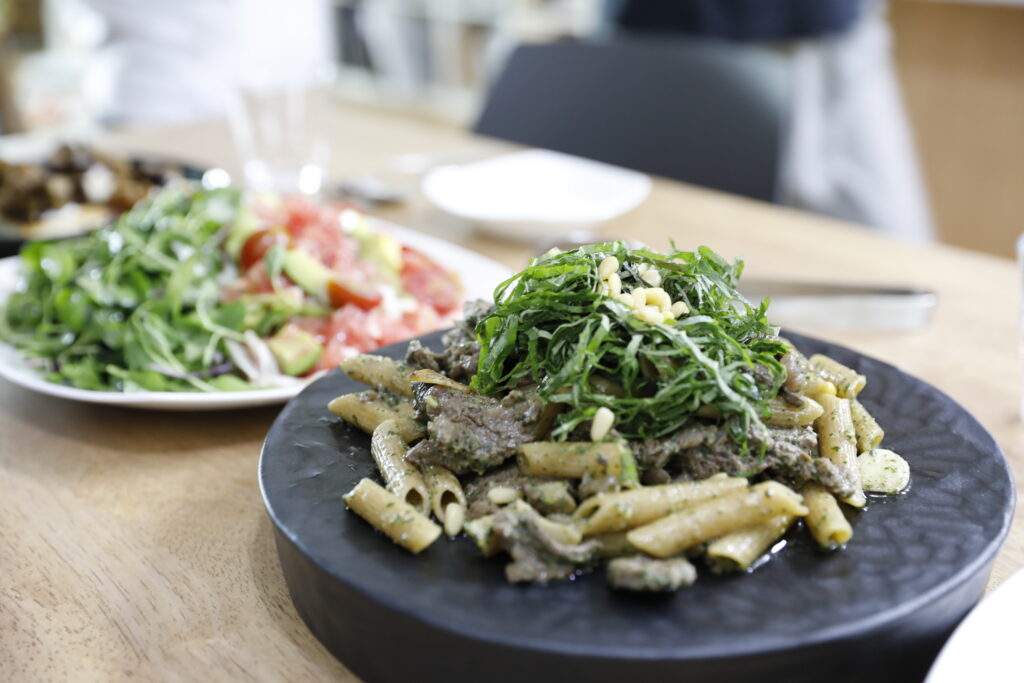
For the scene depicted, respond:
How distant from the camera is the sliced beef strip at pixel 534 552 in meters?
0.85

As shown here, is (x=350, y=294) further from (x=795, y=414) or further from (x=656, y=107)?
(x=656, y=107)

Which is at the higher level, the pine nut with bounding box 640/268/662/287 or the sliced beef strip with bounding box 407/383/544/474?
the pine nut with bounding box 640/268/662/287

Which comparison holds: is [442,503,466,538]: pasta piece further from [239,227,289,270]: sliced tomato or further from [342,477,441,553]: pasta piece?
[239,227,289,270]: sliced tomato

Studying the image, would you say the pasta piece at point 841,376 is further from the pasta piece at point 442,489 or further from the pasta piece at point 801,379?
the pasta piece at point 442,489

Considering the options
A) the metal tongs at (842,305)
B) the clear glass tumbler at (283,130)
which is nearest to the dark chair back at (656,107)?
the clear glass tumbler at (283,130)

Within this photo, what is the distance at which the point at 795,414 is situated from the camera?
104cm

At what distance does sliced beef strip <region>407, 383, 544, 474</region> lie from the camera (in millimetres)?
1001

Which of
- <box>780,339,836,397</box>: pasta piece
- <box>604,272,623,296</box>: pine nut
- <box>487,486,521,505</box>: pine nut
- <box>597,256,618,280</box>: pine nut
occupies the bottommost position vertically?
<box>487,486,521,505</box>: pine nut

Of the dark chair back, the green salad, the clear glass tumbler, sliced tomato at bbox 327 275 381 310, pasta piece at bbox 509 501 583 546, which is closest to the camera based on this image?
pasta piece at bbox 509 501 583 546

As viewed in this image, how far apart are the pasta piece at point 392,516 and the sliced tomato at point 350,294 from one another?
65 cm

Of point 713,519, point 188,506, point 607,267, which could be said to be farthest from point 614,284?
point 188,506

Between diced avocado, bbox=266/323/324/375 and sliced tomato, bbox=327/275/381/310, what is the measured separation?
0.11 m

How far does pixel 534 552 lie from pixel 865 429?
1.50 ft

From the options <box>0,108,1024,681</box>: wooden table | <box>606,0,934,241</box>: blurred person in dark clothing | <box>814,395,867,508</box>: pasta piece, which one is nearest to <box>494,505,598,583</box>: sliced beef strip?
<box>0,108,1024,681</box>: wooden table
